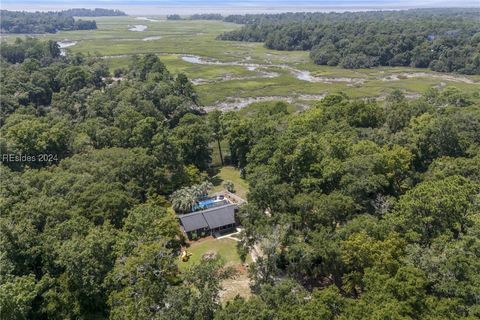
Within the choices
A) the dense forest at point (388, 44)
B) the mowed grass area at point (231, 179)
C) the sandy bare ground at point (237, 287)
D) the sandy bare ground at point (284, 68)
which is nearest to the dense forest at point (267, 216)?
the mowed grass area at point (231, 179)

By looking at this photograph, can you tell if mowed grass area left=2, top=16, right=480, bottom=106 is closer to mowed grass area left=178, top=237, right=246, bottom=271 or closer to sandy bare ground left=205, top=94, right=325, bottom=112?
sandy bare ground left=205, top=94, right=325, bottom=112

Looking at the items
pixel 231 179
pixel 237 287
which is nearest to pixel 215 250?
pixel 237 287

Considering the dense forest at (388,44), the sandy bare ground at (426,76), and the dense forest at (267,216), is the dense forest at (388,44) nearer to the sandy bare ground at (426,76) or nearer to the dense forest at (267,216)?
the sandy bare ground at (426,76)

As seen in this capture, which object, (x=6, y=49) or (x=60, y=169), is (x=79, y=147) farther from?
(x=6, y=49)

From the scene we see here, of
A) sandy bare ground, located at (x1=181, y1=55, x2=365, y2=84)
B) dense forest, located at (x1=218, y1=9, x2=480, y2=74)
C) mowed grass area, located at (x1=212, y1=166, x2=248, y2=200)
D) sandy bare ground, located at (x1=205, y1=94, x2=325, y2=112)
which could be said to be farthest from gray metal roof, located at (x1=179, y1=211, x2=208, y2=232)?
dense forest, located at (x1=218, y1=9, x2=480, y2=74)

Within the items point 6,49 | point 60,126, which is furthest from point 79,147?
point 6,49
